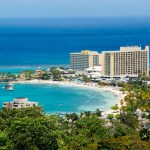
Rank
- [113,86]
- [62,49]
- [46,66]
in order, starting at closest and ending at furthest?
[113,86] → [46,66] → [62,49]

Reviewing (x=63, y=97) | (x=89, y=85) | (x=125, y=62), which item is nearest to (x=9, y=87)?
(x=63, y=97)

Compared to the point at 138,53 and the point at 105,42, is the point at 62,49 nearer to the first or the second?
the point at 105,42

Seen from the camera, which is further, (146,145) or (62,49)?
(62,49)

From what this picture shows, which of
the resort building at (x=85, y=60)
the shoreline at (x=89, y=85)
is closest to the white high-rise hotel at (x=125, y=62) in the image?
the resort building at (x=85, y=60)

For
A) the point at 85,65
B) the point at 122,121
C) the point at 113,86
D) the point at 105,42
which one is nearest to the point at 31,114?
the point at 122,121

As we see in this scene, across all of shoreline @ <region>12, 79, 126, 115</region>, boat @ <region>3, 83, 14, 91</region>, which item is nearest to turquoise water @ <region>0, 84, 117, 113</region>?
boat @ <region>3, 83, 14, 91</region>

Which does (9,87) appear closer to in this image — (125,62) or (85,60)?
(85,60)

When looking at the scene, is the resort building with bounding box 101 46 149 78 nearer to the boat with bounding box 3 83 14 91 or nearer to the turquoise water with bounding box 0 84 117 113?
the turquoise water with bounding box 0 84 117 113
